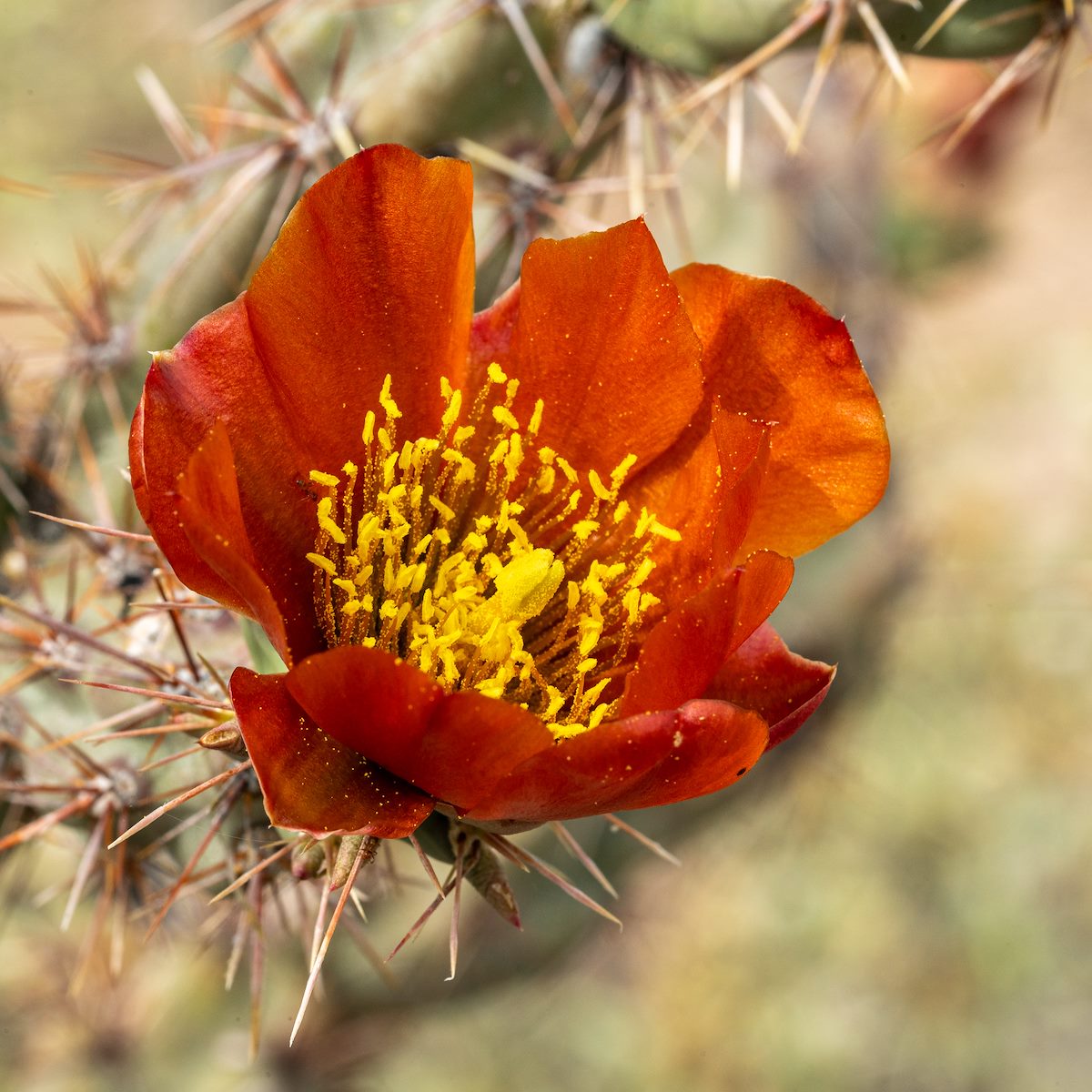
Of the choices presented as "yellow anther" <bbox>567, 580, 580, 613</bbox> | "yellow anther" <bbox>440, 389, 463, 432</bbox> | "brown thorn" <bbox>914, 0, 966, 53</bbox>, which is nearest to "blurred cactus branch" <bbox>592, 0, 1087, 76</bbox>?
"brown thorn" <bbox>914, 0, 966, 53</bbox>

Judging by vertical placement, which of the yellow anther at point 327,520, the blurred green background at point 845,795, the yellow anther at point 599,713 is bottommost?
the blurred green background at point 845,795

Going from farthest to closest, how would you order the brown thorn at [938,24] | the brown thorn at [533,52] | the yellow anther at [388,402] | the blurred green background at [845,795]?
the blurred green background at [845,795]
the brown thorn at [533,52]
the brown thorn at [938,24]
the yellow anther at [388,402]

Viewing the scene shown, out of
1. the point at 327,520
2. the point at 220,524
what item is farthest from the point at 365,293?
the point at 220,524

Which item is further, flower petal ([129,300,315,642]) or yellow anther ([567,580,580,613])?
yellow anther ([567,580,580,613])

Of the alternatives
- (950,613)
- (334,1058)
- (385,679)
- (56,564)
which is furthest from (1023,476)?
(385,679)

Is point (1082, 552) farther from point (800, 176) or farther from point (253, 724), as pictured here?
point (253, 724)

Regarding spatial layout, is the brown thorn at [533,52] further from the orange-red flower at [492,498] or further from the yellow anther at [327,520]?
the yellow anther at [327,520]

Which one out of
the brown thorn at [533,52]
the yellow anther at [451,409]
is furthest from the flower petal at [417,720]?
the brown thorn at [533,52]

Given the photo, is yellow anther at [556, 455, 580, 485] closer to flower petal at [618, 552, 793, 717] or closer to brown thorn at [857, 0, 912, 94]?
flower petal at [618, 552, 793, 717]
